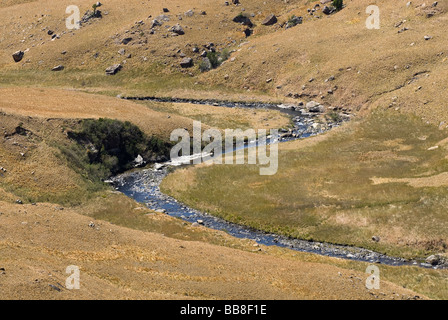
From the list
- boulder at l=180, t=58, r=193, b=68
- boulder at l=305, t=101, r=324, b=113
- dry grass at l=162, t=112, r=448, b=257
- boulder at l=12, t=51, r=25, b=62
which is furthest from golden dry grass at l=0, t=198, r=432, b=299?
boulder at l=12, t=51, r=25, b=62

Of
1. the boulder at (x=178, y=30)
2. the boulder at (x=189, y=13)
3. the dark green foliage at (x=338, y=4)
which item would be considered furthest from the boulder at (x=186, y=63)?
the dark green foliage at (x=338, y=4)

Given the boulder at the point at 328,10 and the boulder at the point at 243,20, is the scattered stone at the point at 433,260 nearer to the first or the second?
the boulder at the point at 328,10

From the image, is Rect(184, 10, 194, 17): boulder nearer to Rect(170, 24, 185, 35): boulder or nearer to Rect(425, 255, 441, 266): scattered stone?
Rect(170, 24, 185, 35): boulder

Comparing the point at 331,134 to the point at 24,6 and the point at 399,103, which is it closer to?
the point at 399,103

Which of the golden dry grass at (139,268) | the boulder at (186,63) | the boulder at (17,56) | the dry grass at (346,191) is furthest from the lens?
the boulder at (17,56)

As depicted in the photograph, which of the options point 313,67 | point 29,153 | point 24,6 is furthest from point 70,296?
point 24,6

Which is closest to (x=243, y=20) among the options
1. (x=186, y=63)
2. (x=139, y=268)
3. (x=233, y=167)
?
(x=186, y=63)

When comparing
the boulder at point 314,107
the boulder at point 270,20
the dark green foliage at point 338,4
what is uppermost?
the dark green foliage at point 338,4

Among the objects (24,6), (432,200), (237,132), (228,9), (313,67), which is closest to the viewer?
(432,200)

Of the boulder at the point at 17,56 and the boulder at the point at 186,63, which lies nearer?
the boulder at the point at 186,63
